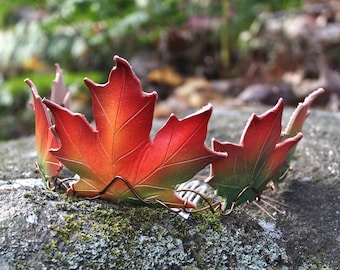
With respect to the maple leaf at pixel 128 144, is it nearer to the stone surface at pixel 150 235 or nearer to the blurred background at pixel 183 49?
the stone surface at pixel 150 235

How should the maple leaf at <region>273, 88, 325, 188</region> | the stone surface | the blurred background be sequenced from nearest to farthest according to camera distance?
the stone surface
the maple leaf at <region>273, 88, 325, 188</region>
the blurred background

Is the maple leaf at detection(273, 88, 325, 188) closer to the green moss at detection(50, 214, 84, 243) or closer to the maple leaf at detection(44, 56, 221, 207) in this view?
the maple leaf at detection(44, 56, 221, 207)

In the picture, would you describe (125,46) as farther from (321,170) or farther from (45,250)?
(45,250)

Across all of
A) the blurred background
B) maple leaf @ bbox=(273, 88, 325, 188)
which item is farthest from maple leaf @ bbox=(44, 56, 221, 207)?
the blurred background

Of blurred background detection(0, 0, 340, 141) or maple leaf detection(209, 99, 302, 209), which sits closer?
maple leaf detection(209, 99, 302, 209)

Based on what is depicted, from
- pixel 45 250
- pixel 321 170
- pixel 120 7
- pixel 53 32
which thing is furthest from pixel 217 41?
pixel 45 250

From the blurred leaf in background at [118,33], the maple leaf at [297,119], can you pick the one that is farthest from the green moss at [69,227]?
the blurred leaf in background at [118,33]
